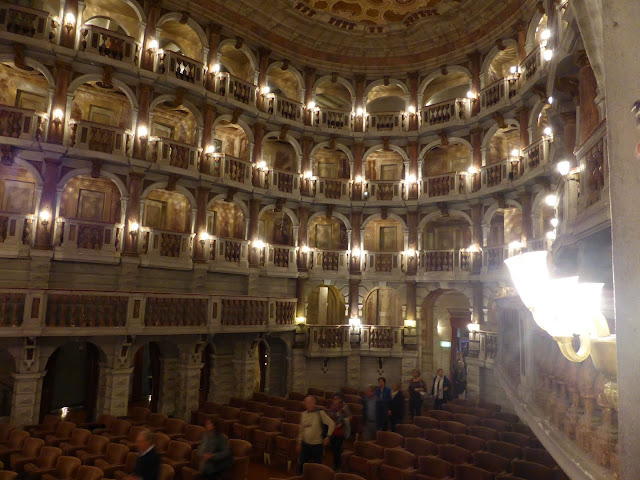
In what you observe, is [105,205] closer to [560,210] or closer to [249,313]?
[249,313]

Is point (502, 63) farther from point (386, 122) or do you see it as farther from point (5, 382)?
point (5, 382)

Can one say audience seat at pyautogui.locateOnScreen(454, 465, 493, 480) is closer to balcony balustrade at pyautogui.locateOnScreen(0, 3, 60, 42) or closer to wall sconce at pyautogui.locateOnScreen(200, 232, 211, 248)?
wall sconce at pyautogui.locateOnScreen(200, 232, 211, 248)

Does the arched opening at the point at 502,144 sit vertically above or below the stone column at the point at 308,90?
below

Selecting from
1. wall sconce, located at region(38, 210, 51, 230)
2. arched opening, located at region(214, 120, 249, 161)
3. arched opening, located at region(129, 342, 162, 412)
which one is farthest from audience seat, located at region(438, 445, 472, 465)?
arched opening, located at region(214, 120, 249, 161)

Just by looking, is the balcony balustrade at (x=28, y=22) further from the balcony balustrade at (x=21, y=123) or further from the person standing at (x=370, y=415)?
the person standing at (x=370, y=415)

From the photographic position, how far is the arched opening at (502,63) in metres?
21.5

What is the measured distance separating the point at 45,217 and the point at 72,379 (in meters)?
6.97

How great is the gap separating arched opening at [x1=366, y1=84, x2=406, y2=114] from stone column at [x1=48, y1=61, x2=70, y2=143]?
1375 cm

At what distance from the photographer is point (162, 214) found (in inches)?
819

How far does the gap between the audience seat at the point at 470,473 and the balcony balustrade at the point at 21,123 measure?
1473 cm

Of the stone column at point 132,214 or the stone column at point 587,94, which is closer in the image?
the stone column at point 587,94

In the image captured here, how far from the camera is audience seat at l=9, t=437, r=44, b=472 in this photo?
9.38 metres

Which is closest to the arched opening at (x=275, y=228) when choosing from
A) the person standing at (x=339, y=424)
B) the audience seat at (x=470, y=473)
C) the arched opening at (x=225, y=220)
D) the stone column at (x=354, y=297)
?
the arched opening at (x=225, y=220)

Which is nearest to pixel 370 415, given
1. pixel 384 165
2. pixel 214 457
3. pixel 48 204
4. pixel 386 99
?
pixel 214 457
